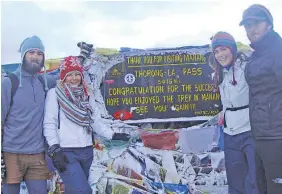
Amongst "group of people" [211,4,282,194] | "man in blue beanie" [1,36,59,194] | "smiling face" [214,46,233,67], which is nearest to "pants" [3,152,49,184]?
"man in blue beanie" [1,36,59,194]

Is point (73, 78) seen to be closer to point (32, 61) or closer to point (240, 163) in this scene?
point (32, 61)

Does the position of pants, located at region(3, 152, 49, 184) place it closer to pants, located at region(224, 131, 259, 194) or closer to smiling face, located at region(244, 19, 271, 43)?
pants, located at region(224, 131, 259, 194)

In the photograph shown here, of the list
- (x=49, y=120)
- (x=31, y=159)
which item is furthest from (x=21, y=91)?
(x=31, y=159)

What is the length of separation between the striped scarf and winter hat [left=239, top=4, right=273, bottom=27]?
4.82 feet

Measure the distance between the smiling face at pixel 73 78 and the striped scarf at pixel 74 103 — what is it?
0.10 feet

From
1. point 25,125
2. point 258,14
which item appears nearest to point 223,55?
point 258,14

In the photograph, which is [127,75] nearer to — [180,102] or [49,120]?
[180,102]

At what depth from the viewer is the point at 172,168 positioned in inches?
155

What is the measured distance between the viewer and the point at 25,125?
148 inches

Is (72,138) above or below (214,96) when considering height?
below

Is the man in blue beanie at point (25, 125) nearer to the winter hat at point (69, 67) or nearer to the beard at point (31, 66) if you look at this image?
the beard at point (31, 66)

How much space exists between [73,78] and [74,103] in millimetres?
211

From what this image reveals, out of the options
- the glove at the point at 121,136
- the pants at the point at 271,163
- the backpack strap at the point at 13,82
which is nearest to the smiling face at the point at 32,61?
the backpack strap at the point at 13,82

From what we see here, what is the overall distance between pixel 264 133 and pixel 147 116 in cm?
105
